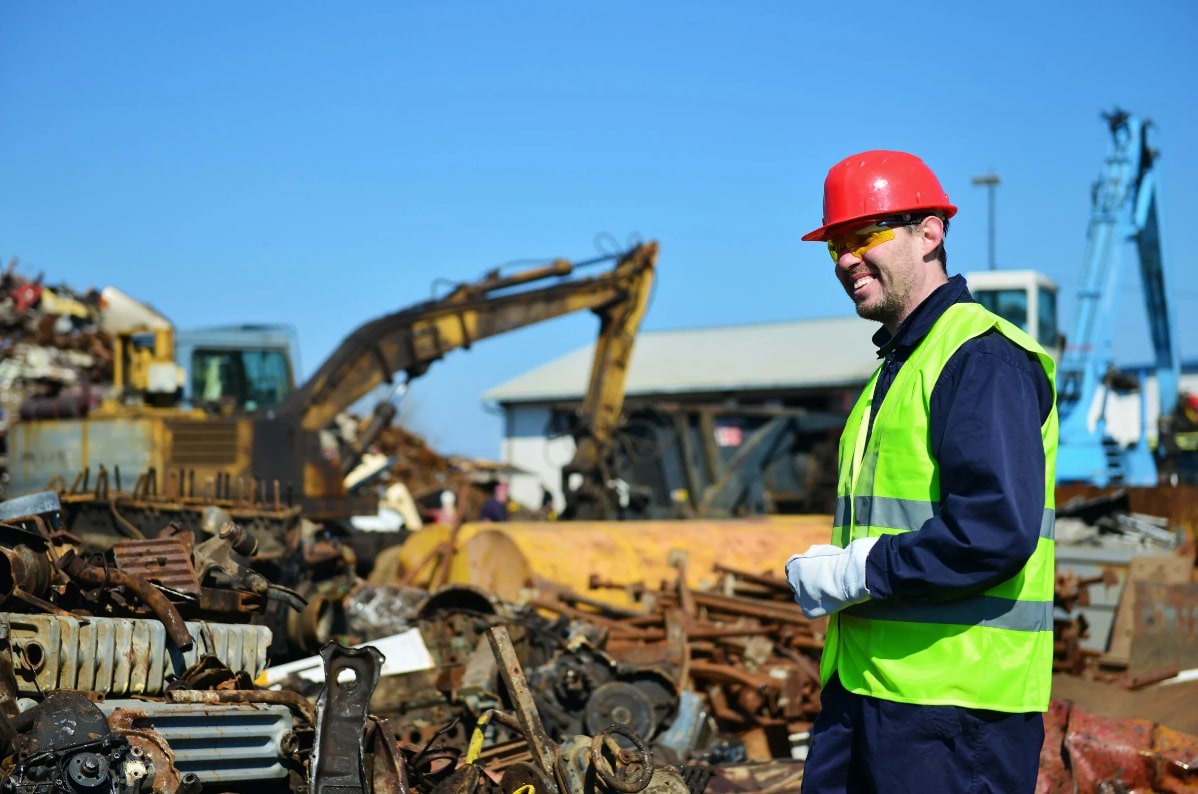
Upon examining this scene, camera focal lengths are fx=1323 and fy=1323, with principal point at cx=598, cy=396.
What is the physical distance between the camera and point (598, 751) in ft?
12.1

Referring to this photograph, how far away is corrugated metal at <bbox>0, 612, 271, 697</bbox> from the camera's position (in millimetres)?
3527

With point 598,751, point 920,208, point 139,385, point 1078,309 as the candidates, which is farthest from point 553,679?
point 1078,309

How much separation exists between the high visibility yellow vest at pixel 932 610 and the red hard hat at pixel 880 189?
241mm

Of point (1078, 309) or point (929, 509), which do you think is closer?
point (929, 509)

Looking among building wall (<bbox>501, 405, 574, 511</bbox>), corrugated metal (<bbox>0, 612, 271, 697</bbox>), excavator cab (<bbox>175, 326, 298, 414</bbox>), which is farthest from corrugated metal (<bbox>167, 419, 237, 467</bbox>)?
building wall (<bbox>501, 405, 574, 511</bbox>)

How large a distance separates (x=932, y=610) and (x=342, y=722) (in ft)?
5.84

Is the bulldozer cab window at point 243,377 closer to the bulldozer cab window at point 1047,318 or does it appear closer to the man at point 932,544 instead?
the man at point 932,544

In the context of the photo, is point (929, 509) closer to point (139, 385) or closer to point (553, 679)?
point (553, 679)

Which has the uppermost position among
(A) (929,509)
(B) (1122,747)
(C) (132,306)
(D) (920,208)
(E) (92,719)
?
(C) (132,306)

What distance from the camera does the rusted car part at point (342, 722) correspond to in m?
3.51

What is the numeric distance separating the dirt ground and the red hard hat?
315 cm

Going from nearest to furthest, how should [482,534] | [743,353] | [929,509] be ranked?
[929,509], [482,534], [743,353]

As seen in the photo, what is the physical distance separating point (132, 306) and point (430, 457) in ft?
35.7

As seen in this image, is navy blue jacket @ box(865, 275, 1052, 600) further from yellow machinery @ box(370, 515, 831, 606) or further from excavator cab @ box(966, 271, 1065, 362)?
excavator cab @ box(966, 271, 1065, 362)
